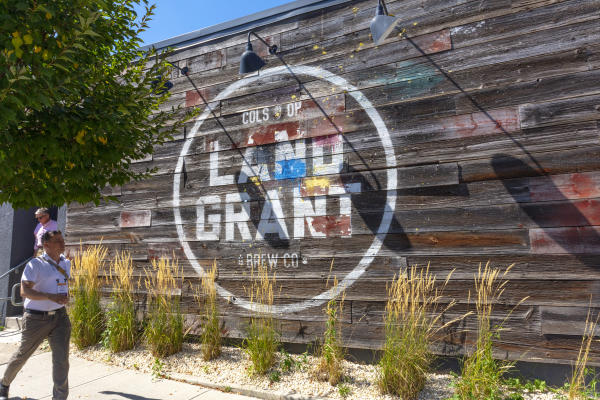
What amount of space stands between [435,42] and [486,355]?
3.22 meters

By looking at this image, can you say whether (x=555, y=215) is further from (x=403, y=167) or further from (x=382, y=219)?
(x=382, y=219)

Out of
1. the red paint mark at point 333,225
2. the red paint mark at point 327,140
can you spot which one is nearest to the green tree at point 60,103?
the red paint mark at point 327,140

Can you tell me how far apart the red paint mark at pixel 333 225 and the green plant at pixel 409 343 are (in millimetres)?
869

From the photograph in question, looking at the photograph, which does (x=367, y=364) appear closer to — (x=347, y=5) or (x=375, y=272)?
(x=375, y=272)

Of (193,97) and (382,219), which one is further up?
(193,97)

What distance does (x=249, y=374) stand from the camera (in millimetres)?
4336

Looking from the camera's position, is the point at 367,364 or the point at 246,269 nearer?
the point at 367,364

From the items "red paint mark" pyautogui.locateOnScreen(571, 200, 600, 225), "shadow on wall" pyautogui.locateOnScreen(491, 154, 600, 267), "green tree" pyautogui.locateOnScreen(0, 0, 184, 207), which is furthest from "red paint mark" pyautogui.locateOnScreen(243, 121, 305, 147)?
"red paint mark" pyautogui.locateOnScreen(571, 200, 600, 225)

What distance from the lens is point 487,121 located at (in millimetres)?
4168

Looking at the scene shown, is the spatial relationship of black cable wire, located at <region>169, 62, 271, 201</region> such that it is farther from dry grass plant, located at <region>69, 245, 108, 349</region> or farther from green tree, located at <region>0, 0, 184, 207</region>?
dry grass plant, located at <region>69, 245, 108, 349</region>

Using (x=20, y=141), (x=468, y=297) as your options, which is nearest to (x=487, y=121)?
(x=468, y=297)

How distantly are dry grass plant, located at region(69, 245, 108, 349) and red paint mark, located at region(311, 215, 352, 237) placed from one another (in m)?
3.34

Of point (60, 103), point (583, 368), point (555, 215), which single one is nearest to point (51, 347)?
point (60, 103)

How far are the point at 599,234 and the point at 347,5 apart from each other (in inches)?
145
